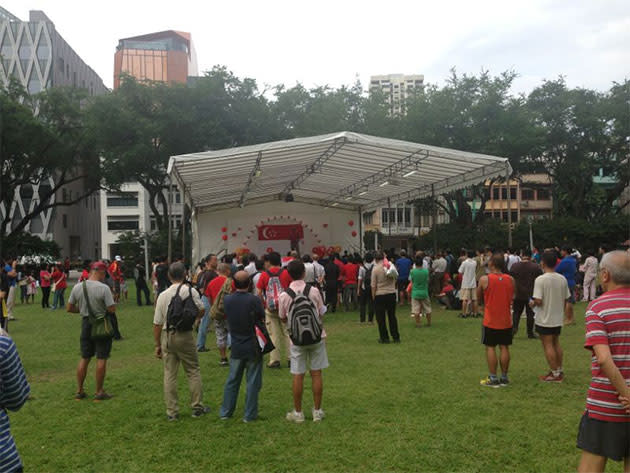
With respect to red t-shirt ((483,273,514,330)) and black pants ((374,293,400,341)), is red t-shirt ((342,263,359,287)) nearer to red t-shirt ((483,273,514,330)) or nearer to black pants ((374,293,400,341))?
black pants ((374,293,400,341))

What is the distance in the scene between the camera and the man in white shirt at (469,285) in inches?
502

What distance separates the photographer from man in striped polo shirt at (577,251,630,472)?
9.22 feet

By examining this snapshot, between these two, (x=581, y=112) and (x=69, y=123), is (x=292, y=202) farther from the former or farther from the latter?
(x=581, y=112)

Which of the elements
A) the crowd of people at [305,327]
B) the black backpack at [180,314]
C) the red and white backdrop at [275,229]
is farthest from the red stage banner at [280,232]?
the black backpack at [180,314]

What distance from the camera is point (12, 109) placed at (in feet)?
92.3

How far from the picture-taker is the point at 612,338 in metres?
2.84

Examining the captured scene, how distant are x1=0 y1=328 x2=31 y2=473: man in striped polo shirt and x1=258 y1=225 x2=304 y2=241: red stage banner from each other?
17990mm

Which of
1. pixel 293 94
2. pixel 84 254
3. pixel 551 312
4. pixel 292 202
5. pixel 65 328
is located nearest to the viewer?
pixel 551 312

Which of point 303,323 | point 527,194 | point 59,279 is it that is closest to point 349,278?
point 59,279

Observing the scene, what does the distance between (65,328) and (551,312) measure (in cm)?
1094

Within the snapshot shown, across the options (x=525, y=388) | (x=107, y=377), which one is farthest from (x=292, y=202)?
(x=525, y=388)

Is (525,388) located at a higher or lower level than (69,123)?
lower

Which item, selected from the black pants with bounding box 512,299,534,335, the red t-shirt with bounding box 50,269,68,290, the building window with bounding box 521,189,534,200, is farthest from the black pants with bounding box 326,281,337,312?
the building window with bounding box 521,189,534,200

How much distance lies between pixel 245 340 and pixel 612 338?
10.8 ft
